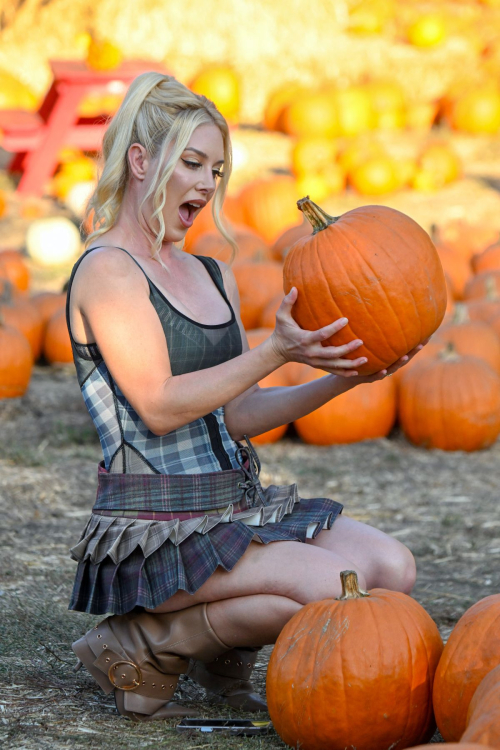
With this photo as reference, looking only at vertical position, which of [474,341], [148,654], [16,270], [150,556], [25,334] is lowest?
[148,654]

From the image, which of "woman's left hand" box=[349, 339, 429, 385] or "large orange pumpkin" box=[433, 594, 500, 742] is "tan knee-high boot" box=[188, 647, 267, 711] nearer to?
"large orange pumpkin" box=[433, 594, 500, 742]

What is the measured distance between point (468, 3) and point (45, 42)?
696 cm

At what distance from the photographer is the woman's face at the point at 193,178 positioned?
2543 millimetres

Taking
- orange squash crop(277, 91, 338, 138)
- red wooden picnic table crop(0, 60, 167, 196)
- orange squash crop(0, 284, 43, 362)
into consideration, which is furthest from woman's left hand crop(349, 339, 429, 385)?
orange squash crop(277, 91, 338, 138)

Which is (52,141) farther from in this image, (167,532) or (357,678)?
(357,678)

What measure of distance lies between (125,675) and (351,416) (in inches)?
122

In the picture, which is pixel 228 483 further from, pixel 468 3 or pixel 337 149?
pixel 468 3

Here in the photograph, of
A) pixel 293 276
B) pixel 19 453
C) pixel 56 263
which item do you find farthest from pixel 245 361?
pixel 56 263

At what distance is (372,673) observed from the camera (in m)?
2.02

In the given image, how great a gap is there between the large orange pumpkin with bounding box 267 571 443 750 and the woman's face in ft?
3.78

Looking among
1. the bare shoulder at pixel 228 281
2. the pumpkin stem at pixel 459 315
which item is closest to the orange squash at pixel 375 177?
the pumpkin stem at pixel 459 315

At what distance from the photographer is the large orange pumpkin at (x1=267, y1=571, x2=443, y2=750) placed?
203cm

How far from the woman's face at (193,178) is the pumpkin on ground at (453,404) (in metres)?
2.88

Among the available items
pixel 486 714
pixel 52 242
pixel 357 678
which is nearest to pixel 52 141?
pixel 52 242
